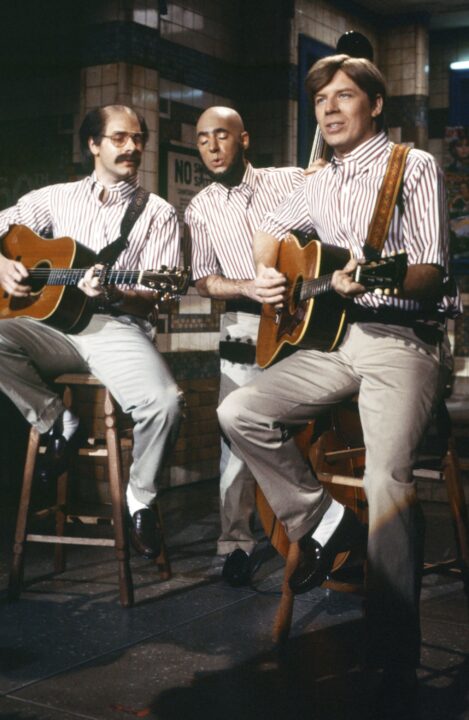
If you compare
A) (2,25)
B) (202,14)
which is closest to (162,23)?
(202,14)

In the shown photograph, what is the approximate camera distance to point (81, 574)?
14.5 ft

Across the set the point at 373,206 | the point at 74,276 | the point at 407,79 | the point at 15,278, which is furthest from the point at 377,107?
the point at 407,79

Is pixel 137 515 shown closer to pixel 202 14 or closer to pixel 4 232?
pixel 4 232

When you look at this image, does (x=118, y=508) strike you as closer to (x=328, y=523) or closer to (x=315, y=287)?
(x=328, y=523)

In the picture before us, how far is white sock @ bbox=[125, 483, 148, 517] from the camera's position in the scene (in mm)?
3926

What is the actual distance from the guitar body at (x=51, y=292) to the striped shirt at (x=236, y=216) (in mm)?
706

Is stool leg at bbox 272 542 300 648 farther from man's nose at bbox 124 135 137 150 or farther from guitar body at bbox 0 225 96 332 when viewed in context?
man's nose at bbox 124 135 137 150

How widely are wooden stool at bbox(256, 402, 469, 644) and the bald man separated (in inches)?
20.8

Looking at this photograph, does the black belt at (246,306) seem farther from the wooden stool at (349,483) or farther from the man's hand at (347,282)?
the man's hand at (347,282)

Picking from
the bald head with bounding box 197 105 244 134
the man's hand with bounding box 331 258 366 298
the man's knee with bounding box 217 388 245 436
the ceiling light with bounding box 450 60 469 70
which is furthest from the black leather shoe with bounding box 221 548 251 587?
the ceiling light with bounding box 450 60 469 70

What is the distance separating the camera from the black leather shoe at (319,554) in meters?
3.39

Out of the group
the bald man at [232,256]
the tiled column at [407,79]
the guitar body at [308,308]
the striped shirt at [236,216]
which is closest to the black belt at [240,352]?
the bald man at [232,256]

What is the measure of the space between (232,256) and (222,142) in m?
0.57

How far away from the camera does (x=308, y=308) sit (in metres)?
3.31
